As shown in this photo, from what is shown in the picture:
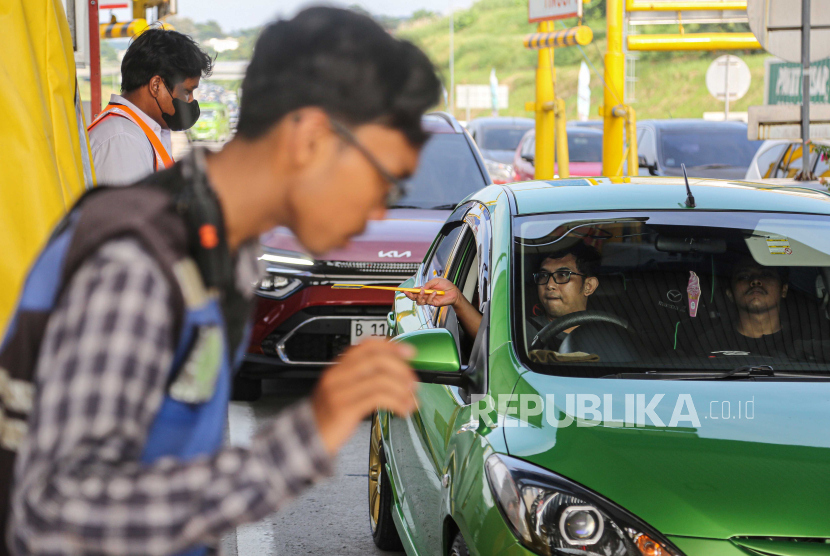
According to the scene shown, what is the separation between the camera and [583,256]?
353cm

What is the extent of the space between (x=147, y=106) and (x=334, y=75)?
11.5 ft

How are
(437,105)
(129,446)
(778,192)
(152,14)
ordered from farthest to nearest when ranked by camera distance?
(152,14)
(778,192)
(437,105)
(129,446)

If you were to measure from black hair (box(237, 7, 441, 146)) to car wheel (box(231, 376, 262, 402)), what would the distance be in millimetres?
5537

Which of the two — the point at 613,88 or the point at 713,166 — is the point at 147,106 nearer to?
the point at 613,88

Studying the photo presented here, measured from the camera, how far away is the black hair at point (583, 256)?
349 cm

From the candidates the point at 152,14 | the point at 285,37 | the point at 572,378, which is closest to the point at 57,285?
the point at 285,37

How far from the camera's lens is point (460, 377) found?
114 inches

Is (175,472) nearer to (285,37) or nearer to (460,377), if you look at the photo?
(285,37)

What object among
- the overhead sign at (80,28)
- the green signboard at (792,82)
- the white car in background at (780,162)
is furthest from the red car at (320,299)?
the white car in background at (780,162)

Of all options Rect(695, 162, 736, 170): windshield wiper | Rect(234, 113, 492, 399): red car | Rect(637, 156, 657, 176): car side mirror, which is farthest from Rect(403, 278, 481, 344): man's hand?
Rect(695, 162, 736, 170): windshield wiper

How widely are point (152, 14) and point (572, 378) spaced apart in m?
8.17

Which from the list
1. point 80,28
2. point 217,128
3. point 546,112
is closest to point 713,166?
point 546,112

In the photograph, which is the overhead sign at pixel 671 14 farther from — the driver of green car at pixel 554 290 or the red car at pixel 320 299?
the driver of green car at pixel 554 290

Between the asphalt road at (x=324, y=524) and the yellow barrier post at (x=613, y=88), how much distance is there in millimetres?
6224
